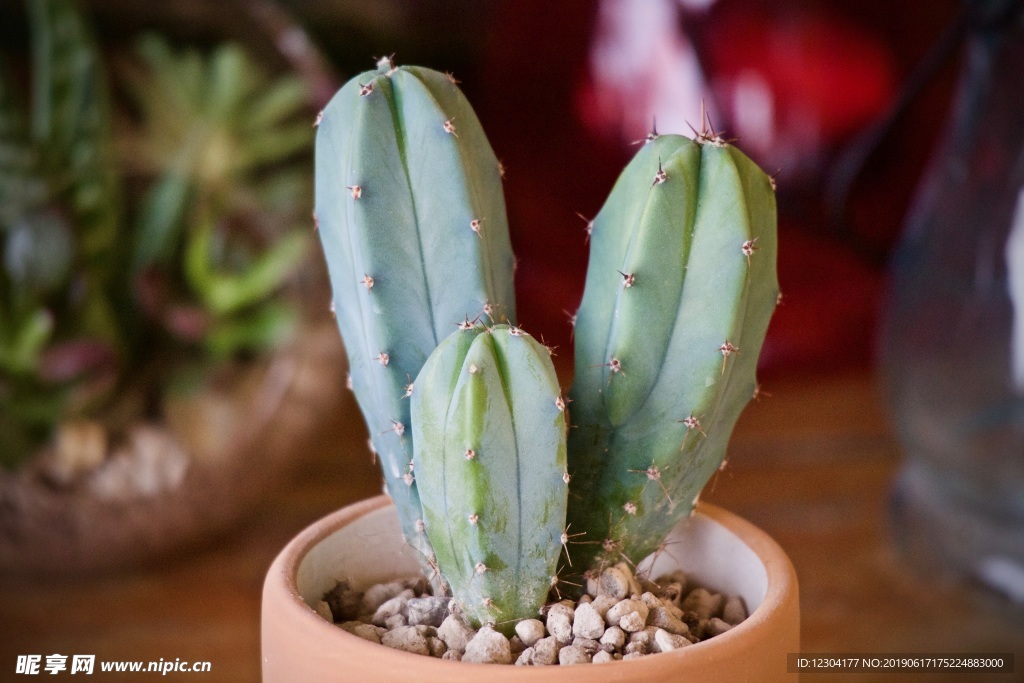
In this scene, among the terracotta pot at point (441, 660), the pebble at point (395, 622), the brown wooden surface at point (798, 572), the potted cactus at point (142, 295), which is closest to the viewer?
the terracotta pot at point (441, 660)

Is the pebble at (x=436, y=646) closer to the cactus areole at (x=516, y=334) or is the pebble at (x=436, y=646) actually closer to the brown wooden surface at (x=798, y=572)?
the cactus areole at (x=516, y=334)

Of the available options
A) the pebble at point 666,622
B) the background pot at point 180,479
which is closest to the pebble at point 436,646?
the pebble at point 666,622

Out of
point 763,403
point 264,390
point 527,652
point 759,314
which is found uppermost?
point 759,314

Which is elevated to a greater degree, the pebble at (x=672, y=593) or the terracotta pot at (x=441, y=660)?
the terracotta pot at (x=441, y=660)

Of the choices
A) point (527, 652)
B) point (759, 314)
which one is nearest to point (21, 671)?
point (527, 652)

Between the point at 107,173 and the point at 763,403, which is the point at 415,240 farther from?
the point at 763,403

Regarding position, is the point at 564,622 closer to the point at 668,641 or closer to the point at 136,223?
the point at 668,641

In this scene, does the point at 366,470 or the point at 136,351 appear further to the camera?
the point at 366,470
